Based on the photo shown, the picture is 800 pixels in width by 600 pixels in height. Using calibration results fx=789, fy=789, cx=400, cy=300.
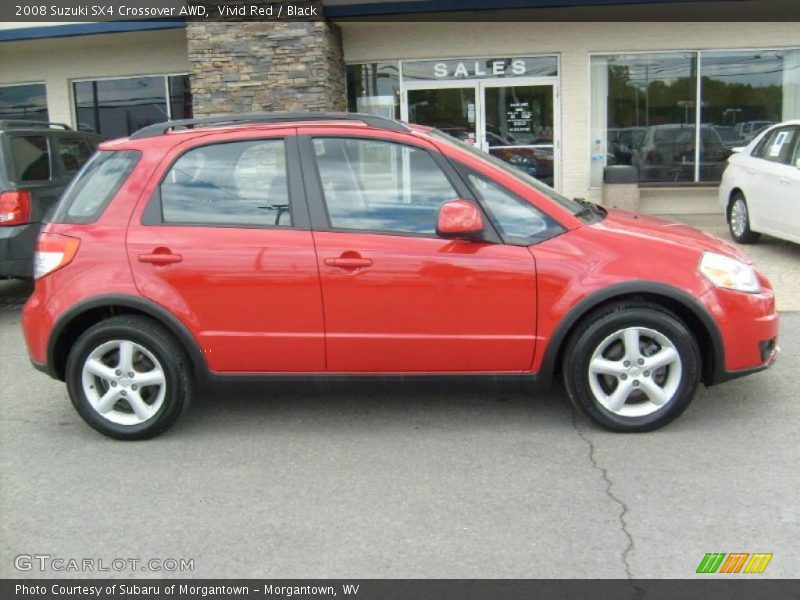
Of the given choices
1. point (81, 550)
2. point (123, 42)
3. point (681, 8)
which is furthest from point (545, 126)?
point (81, 550)

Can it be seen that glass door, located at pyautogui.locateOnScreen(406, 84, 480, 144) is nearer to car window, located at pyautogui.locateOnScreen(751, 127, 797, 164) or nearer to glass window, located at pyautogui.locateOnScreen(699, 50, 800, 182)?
glass window, located at pyautogui.locateOnScreen(699, 50, 800, 182)

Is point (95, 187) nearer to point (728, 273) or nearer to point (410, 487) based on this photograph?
point (410, 487)

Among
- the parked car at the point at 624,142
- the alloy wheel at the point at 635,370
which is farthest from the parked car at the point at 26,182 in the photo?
the parked car at the point at 624,142

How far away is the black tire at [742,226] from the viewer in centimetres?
978

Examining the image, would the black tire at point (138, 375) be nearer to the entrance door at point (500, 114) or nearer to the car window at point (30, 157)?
the car window at point (30, 157)

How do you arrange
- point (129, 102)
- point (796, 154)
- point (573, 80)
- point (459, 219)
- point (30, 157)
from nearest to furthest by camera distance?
point (459, 219), point (30, 157), point (796, 154), point (573, 80), point (129, 102)

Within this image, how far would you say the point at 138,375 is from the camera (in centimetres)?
443

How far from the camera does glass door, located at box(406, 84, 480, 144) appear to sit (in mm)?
12750

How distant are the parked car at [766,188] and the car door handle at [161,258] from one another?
6.92m

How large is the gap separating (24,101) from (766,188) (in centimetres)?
1236

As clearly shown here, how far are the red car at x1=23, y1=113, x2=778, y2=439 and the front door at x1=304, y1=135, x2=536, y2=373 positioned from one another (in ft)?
0.03

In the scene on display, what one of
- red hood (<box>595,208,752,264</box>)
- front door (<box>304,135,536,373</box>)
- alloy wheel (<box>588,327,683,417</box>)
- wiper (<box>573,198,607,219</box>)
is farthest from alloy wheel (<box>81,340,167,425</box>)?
red hood (<box>595,208,752,264</box>)

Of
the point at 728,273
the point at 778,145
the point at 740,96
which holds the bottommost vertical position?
the point at 728,273

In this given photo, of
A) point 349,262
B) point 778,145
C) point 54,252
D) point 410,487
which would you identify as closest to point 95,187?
point 54,252
